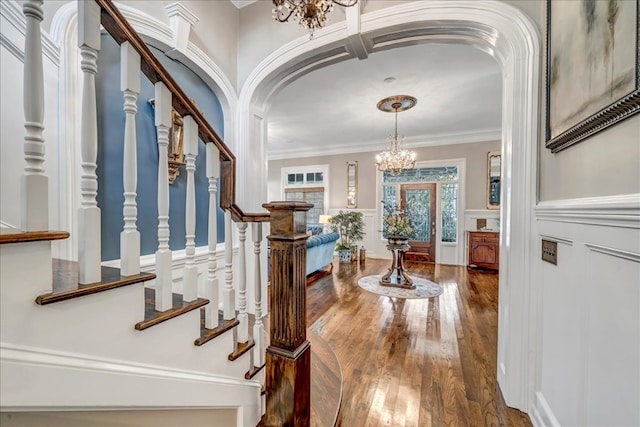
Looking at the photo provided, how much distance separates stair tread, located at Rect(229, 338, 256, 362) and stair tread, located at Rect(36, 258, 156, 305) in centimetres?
59

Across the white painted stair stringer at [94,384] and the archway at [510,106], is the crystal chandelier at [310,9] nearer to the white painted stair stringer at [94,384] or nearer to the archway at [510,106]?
the archway at [510,106]

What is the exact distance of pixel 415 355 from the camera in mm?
2252

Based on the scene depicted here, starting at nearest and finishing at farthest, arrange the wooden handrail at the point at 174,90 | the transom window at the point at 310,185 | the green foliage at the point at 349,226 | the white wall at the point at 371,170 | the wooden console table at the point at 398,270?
the wooden handrail at the point at 174,90 → the wooden console table at the point at 398,270 → the white wall at the point at 371,170 → the green foliage at the point at 349,226 → the transom window at the point at 310,185

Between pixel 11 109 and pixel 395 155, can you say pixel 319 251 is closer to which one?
pixel 395 155

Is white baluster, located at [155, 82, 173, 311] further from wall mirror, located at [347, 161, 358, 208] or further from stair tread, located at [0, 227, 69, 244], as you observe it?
wall mirror, located at [347, 161, 358, 208]

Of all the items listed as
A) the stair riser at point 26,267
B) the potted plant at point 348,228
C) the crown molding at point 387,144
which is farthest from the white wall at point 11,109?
the crown molding at point 387,144

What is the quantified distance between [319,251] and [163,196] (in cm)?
383

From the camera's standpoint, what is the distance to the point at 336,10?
210 cm

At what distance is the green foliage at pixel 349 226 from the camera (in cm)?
635

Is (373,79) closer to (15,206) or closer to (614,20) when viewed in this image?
(614,20)

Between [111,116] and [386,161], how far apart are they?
3947 millimetres

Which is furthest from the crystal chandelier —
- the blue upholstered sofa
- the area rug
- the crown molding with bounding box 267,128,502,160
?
the crown molding with bounding box 267,128,502,160

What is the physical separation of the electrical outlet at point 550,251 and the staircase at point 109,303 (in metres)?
1.53

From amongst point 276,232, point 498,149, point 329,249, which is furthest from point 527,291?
point 498,149
